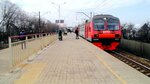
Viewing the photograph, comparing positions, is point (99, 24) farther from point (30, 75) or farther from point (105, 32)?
point (30, 75)

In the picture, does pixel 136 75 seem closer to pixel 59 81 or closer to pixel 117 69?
pixel 117 69

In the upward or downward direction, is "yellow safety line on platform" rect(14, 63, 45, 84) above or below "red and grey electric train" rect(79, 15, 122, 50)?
below

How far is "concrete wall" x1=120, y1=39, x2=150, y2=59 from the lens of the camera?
31.3 metres

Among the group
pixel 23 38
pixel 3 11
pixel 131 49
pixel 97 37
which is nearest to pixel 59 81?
pixel 23 38

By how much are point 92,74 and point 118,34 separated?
73.7 ft

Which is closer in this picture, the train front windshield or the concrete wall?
the concrete wall

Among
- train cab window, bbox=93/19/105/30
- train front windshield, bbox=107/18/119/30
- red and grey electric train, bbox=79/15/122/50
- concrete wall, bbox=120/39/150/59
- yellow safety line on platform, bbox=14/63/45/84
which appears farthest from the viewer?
train front windshield, bbox=107/18/119/30

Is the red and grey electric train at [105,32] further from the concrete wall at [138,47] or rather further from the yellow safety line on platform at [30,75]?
Answer: the yellow safety line on platform at [30,75]

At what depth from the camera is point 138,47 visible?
34.6 metres

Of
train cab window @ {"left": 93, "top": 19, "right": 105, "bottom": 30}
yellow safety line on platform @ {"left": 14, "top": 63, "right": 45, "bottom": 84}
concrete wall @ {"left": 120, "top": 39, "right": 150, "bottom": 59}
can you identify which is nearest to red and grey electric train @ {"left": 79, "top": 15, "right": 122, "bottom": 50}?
train cab window @ {"left": 93, "top": 19, "right": 105, "bottom": 30}

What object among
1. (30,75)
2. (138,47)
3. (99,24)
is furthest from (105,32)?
(30,75)

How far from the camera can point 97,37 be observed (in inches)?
1300

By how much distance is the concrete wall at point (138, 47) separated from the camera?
31259 millimetres

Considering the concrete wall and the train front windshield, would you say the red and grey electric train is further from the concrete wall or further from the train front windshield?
the concrete wall
